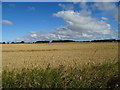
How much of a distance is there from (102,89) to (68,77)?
146 cm

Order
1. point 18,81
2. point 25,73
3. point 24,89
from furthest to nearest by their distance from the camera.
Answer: point 25,73 < point 18,81 < point 24,89

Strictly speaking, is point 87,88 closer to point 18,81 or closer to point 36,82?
point 36,82

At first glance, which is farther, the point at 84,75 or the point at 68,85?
the point at 84,75

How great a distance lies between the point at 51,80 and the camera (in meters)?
6.77

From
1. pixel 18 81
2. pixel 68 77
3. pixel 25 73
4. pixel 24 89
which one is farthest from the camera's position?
pixel 25 73

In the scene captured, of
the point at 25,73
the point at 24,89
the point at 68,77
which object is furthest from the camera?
the point at 25,73

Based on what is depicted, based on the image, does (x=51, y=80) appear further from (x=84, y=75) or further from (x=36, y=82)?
(x=84, y=75)

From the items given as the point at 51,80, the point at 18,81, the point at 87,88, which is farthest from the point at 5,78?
the point at 87,88

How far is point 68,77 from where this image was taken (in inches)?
283

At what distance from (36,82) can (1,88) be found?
3.92 feet

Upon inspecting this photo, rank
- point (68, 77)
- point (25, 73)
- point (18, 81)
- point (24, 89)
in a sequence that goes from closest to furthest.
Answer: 1. point (24, 89)
2. point (18, 81)
3. point (68, 77)
4. point (25, 73)

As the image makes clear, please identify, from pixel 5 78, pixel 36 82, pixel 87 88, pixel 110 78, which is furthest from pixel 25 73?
pixel 110 78

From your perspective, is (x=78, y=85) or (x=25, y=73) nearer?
(x=78, y=85)

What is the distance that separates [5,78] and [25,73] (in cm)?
93
